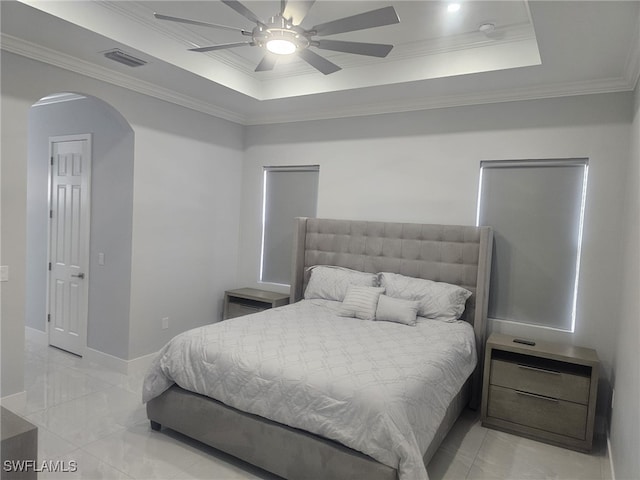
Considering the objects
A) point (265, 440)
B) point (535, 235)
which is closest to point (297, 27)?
point (265, 440)

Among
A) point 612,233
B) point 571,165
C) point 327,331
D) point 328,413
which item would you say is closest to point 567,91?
point 571,165

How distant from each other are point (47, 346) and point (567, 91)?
5.72 m

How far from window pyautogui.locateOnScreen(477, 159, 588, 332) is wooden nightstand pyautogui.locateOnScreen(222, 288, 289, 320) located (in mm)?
2223

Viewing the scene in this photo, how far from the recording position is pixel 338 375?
239 cm

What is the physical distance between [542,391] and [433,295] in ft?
3.48

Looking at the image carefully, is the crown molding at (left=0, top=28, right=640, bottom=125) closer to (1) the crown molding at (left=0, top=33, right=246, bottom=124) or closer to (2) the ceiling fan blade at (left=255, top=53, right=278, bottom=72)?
(1) the crown molding at (left=0, top=33, right=246, bottom=124)

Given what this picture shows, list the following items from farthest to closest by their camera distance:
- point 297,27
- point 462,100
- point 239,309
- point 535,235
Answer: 1. point 239,309
2. point 462,100
3. point 535,235
4. point 297,27

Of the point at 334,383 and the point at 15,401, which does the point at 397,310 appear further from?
the point at 15,401

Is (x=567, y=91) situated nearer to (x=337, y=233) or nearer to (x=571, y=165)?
(x=571, y=165)

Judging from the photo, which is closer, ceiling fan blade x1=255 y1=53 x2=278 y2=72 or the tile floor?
the tile floor

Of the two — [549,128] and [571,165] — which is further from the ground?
[549,128]

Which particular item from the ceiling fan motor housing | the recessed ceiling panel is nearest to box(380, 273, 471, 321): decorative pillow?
the recessed ceiling panel

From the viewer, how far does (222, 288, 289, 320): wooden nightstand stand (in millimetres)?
4673

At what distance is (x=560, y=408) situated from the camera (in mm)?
3059
